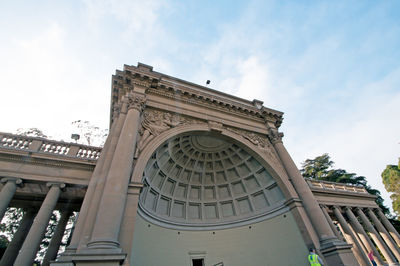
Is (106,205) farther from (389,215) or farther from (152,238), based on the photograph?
(389,215)

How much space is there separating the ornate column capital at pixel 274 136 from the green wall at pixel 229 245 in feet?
17.2

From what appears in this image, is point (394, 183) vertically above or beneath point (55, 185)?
above

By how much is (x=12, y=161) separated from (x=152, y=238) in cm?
779

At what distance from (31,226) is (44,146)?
12.2 ft

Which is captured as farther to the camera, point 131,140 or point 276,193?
point 276,193

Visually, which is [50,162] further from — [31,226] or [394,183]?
[394,183]

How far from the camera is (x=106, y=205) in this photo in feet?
21.3

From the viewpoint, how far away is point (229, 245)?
12.9 m

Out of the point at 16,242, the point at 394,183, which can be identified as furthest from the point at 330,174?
the point at 16,242

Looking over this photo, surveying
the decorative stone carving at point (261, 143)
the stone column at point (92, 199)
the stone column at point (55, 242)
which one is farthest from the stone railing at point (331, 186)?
the stone column at point (55, 242)

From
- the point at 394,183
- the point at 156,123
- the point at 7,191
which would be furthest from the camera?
the point at 394,183

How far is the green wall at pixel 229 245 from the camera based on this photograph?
10.2 meters

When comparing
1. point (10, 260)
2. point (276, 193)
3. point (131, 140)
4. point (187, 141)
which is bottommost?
point (10, 260)

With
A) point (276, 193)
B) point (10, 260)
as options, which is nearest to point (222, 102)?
point (276, 193)
